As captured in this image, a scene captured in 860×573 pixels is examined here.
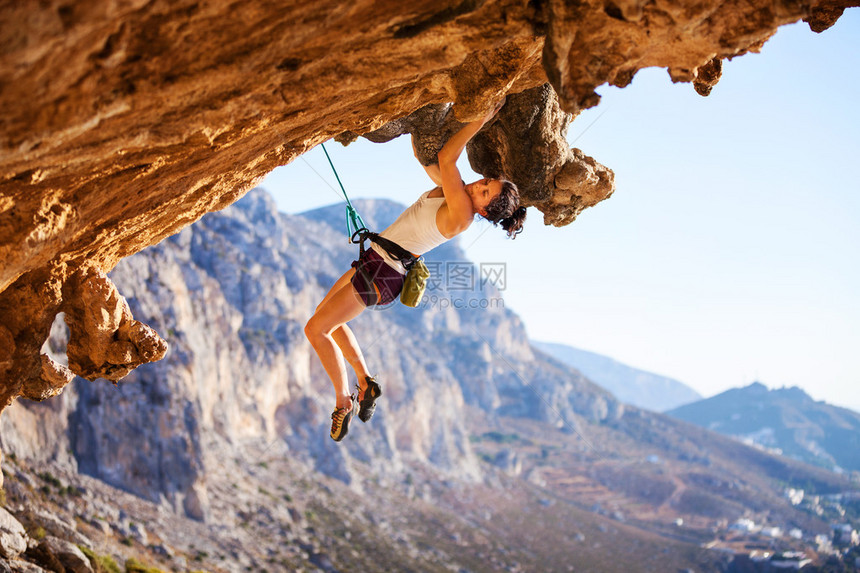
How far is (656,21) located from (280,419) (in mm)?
53841

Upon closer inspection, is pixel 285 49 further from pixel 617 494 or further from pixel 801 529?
pixel 617 494

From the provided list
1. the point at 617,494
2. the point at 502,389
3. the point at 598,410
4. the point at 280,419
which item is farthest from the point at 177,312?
the point at 598,410

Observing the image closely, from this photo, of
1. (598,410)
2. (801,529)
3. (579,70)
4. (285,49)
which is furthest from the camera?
(598,410)

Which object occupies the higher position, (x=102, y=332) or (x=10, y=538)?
(x=102, y=332)

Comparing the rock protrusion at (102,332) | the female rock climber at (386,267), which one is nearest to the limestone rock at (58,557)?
the rock protrusion at (102,332)

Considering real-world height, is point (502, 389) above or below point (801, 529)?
above

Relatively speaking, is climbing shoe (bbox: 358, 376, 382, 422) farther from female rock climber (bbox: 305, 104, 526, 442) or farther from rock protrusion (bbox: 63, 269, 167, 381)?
rock protrusion (bbox: 63, 269, 167, 381)

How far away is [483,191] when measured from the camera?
19.7ft

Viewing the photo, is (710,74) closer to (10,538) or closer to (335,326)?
(335,326)

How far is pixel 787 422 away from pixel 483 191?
151 m

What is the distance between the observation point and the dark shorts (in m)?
6.25

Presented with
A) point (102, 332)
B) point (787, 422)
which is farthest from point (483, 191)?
point (787, 422)

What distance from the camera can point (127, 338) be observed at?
6.74 meters

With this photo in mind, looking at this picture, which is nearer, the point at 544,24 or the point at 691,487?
the point at 544,24
